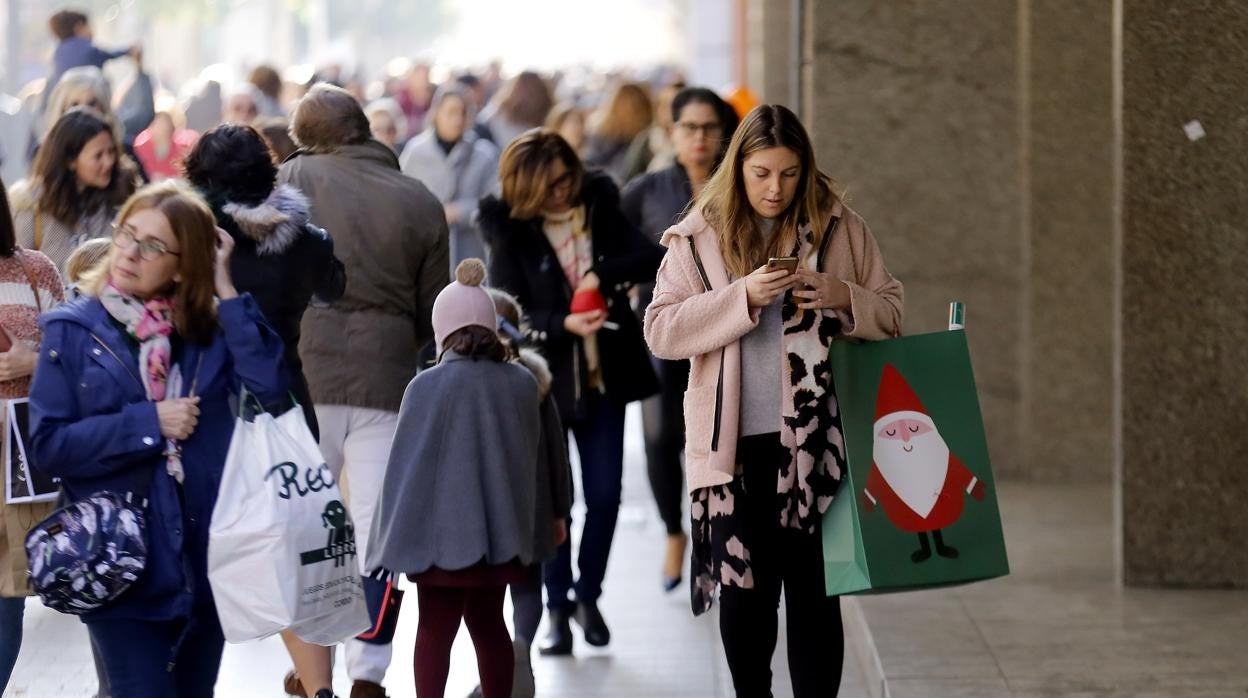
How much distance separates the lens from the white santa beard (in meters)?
5.06

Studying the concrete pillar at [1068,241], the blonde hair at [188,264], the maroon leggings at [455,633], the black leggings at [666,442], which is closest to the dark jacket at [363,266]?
the maroon leggings at [455,633]

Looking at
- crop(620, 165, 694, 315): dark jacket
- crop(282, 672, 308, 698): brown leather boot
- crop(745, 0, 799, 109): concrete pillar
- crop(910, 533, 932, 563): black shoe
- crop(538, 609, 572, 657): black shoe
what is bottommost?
crop(282, 672, 308, 698): brown leather boot

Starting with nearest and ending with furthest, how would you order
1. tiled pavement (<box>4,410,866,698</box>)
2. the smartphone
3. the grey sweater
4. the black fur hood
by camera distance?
the smartphone < the grey sweater < tiled pavement (<box>4,410,866,698</box>) < the black fur hood

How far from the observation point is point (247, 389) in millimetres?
4781

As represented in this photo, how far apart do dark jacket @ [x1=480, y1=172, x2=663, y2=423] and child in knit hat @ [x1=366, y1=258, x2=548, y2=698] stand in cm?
154

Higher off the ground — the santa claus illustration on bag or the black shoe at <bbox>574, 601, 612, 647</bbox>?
the santa claus illustration on bag

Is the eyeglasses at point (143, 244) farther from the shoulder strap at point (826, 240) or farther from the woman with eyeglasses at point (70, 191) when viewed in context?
the woman with eyeglasses at point (70, 191)

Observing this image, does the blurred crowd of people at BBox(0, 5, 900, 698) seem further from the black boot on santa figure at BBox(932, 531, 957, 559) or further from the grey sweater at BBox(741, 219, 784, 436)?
the black boot on santa figure at BBox(932, 531, 957, 559)

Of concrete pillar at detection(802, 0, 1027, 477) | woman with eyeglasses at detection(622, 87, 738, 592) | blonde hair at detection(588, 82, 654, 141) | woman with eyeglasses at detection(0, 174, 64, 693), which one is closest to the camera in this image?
woman with eyeglasses at detection(0, 174, 64, 693)

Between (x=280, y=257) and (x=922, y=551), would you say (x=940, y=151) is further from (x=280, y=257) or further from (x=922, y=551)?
(x=922, y=551)

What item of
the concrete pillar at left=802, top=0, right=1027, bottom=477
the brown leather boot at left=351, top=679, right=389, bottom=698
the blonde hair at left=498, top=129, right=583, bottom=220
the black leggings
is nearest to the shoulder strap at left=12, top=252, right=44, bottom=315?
the brown leather boot at left=351, top=679, right=389, bottom=698

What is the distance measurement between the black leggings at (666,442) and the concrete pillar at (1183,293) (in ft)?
6.10

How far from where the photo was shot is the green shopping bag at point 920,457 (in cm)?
506

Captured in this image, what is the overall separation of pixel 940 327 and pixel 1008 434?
2.29 ft
